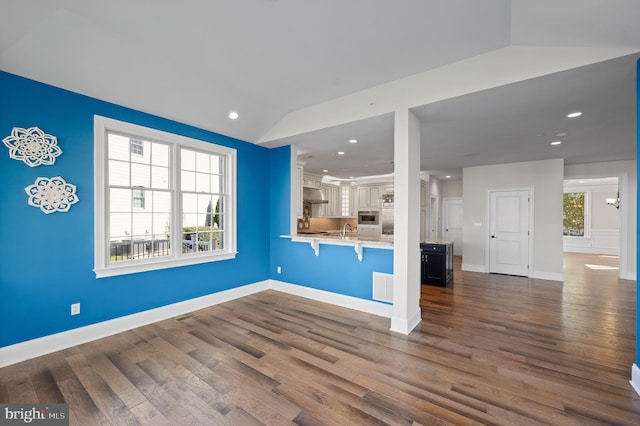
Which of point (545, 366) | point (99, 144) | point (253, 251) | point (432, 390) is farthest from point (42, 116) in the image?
point (545, 366)

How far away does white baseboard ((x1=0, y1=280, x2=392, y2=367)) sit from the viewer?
2.63 metres

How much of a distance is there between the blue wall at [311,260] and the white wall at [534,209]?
447cm

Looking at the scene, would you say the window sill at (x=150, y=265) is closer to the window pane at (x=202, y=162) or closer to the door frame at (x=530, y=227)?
the window pane at (x=202, y=162)

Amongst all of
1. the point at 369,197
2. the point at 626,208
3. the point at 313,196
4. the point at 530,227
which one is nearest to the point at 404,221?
the point at 530,227

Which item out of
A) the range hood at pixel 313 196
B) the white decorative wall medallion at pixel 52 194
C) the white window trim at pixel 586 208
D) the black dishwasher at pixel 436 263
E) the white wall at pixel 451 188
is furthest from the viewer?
the white window trim at pixel 586 208

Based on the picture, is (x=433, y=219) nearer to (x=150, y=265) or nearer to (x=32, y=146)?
(x=150, y=265)

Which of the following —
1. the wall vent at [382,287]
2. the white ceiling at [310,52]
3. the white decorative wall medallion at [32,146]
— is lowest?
the wall vent at [382,287]

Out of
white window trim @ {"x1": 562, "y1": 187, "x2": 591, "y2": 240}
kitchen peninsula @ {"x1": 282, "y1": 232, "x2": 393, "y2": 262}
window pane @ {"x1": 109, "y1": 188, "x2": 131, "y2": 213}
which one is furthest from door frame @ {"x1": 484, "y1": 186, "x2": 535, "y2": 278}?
window pane @ {"x1": 109, "y1": 188, "x2": 131, "y2": 213}

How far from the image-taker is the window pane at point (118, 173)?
3.25 metres

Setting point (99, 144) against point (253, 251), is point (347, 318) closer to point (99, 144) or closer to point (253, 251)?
point (253, 251)

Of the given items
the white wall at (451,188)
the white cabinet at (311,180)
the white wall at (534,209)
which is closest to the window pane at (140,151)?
the white cabinet at (311,180)

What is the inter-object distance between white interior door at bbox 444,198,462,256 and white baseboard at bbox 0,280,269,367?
8104 mm

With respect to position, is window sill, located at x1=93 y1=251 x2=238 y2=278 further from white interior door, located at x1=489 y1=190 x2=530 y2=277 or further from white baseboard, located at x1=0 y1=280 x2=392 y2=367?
white interior door, located at x1=489 y1=190 x2=530 y2=277

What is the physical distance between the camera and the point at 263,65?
118 inches
